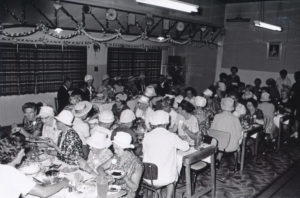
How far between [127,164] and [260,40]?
37.2ft

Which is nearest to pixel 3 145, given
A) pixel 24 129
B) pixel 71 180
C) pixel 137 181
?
pixel 71 180

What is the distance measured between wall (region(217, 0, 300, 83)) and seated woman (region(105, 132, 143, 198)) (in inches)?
425

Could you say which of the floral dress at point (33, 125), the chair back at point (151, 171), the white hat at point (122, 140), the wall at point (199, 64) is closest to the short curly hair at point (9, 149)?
the white hat at point (122, 140)

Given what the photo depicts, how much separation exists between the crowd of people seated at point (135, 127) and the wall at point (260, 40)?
3629mm

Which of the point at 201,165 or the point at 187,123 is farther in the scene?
the point at 187,123

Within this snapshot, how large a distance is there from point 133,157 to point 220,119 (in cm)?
279

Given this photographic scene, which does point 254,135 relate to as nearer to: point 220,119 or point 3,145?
point 220,119

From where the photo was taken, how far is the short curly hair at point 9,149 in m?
2.96

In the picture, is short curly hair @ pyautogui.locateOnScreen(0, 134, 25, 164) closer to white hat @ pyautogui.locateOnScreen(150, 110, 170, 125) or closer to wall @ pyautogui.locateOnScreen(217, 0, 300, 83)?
white hat @ pyautogui.locateOnScreen(150, 110, 170, 125)

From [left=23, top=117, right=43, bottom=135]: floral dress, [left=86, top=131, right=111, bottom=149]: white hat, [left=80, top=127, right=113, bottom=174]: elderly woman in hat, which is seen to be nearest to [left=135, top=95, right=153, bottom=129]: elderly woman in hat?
[left=23, top=117, right=43, bottom=135]: floral dress

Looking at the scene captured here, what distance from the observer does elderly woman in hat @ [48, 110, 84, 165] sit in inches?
170

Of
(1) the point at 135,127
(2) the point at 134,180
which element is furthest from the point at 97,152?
(1) the point at 135,127

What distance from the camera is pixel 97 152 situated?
4016mm

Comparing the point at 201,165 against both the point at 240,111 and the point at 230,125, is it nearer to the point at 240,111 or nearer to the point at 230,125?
the point at 230,125
